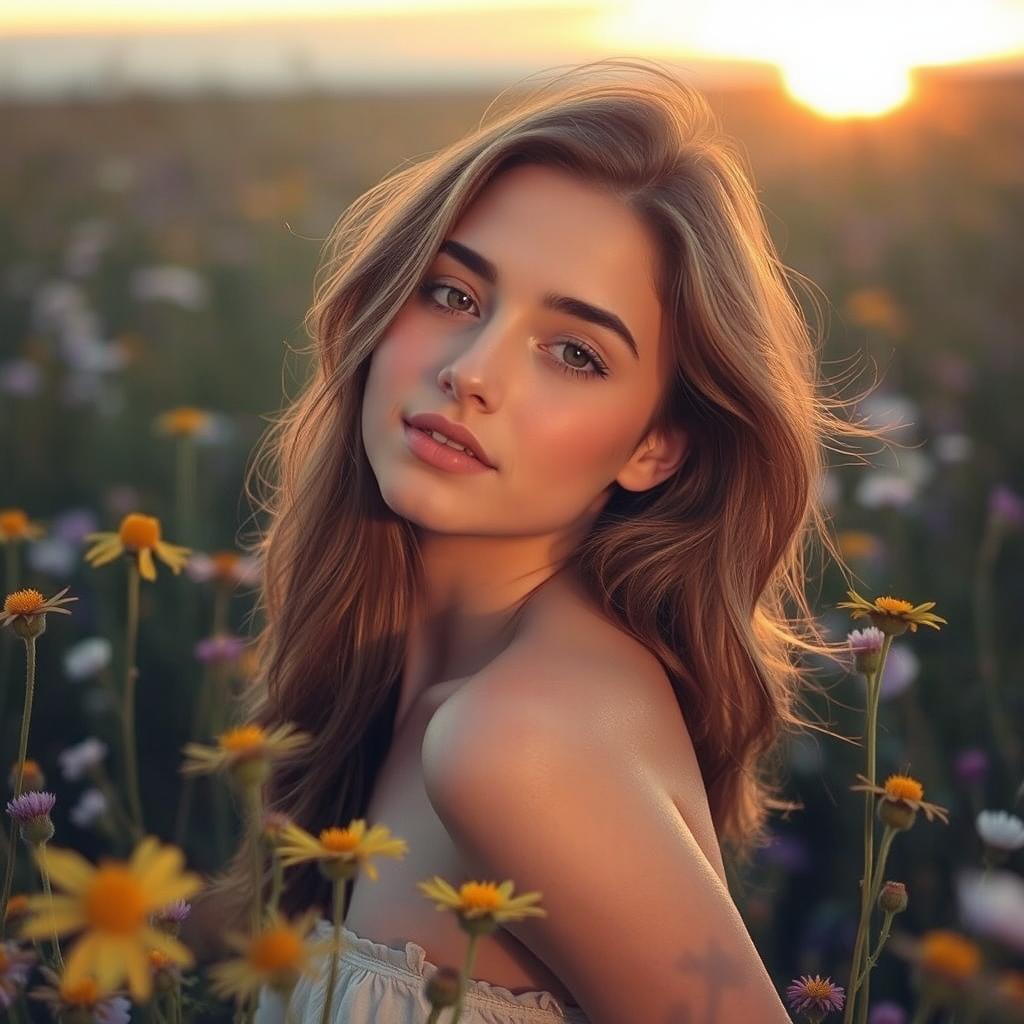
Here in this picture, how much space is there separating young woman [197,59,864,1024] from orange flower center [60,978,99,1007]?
36 cm

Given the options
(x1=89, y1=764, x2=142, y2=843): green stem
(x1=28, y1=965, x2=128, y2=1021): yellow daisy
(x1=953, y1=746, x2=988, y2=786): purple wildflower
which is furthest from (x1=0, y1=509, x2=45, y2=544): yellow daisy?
(x1=953, y1=746, x2=988, y2=786): purple wildflower

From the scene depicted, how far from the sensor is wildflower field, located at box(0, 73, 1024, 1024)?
3.33ft

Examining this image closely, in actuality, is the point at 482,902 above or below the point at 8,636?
above

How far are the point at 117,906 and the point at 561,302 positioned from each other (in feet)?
3.03

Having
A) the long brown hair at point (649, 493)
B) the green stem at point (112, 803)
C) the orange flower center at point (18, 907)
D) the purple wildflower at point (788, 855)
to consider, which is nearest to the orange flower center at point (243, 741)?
the orange flower center at point (18, 907)

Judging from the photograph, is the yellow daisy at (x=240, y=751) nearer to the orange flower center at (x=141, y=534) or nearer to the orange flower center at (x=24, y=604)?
the orange flower center at (x=24, y=604)

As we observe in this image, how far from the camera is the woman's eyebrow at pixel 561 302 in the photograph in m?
1.55

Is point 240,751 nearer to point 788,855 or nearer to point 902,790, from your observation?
point 902,790

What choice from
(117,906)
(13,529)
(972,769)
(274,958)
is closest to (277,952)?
(274,958)

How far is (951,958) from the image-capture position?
79 centimetres

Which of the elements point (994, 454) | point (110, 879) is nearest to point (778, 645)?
point (110, 879)

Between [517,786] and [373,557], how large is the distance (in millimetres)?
613

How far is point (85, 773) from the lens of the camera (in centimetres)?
260

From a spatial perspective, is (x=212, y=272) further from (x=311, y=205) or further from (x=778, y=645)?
(x=778, y=645)
